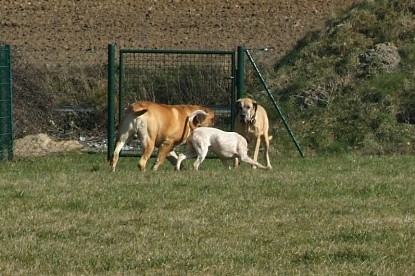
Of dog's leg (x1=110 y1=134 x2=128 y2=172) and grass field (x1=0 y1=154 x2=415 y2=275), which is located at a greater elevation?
grass field (x1=0 y1=154 x2=415 y2=275)

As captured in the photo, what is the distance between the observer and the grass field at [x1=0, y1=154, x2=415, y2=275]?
345 inches

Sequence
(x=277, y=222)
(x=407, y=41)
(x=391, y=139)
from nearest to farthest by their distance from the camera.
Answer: (x=277, y=222) < (x=391, y=139) < (x=407, y=41)

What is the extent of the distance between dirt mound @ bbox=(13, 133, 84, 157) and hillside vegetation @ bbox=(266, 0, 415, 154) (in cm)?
411

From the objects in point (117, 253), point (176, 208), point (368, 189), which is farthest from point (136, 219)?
point (368, 189)

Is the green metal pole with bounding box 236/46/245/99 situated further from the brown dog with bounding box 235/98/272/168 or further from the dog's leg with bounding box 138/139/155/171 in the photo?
the dog's leg with bounding box 138/139/155/171

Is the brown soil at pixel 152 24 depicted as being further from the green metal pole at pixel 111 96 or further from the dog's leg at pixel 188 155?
the dog's leg at pixel 188 155

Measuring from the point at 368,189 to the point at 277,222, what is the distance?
7.56 feet

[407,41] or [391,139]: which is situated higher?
[407,41]

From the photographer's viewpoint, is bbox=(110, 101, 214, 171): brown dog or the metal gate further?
the metal gate

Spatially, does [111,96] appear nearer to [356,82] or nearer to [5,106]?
[5,106]

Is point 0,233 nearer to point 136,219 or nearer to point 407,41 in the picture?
point 136,219

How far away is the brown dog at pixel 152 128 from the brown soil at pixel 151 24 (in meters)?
12.5

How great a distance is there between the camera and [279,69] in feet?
80.0

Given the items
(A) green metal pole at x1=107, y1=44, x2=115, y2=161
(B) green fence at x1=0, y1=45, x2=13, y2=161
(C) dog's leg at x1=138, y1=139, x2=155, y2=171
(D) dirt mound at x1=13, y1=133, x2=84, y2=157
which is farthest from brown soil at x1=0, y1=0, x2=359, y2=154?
(C) dog's leg at x1=138, y1=139, x2=155, y2=171
